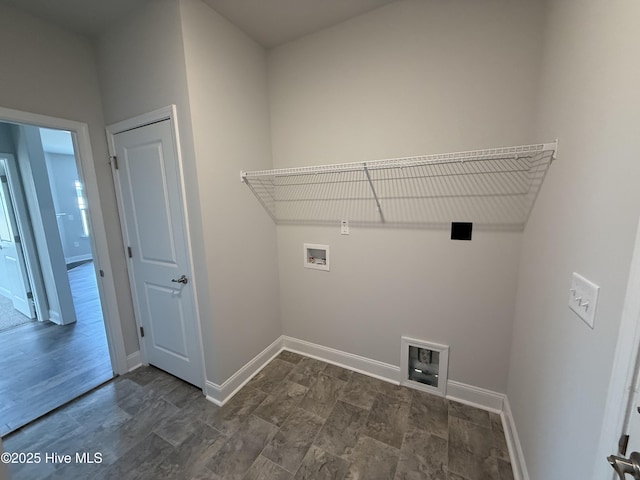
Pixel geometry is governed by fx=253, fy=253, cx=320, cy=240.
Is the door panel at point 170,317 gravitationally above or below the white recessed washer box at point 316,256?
below

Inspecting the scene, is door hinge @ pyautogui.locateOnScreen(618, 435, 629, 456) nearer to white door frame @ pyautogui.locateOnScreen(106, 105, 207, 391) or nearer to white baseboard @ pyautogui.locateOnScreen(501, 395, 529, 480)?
white baseboard @ pyautogui.locateOnScreen(501, 395, 529, 480)

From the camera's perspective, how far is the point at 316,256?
232 cm

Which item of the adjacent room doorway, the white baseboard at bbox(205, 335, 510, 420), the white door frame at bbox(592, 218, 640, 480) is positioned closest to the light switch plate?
the white door frame at bbox(592, 218, 640, 480)

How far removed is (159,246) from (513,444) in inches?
108

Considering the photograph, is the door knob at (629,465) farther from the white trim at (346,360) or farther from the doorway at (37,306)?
the doorway at (37,306)

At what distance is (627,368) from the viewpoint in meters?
0.63

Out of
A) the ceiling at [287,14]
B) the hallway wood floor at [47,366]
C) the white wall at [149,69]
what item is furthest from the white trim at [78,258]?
the ceiling at [287,14]

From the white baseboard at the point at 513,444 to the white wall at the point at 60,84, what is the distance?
9.82 feet

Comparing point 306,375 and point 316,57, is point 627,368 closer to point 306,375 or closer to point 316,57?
point 306,375

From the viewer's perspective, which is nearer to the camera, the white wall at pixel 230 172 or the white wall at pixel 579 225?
the white wall at pixel 579 225

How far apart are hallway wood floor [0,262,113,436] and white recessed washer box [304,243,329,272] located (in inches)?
80.1

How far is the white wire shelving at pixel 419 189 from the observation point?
4.96ft

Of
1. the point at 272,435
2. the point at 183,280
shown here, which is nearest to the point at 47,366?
the point at 183,280

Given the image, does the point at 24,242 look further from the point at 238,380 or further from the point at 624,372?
the point at 624,372
